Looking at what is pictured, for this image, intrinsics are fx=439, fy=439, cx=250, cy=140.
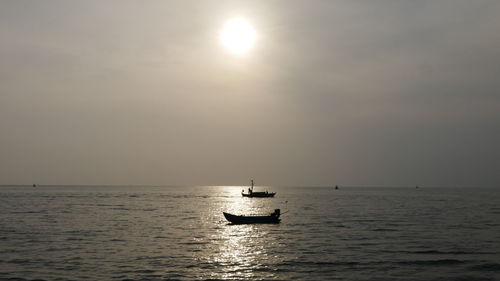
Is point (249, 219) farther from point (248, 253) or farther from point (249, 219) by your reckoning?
point (248, 253)

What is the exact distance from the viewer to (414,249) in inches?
1706

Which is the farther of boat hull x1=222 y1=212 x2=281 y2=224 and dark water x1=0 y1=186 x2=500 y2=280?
boat hull x1=222 y1=212 x2=281 y2=224

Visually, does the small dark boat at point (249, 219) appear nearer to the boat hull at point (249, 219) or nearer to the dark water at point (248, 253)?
the boat hull at point (249, 219)

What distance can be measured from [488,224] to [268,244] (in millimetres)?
41121

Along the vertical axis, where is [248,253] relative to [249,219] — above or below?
below

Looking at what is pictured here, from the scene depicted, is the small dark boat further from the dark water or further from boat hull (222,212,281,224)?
the dark water

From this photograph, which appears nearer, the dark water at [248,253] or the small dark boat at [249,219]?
the dark water at [248,253]

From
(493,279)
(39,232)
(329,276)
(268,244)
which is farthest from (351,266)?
(39,232)

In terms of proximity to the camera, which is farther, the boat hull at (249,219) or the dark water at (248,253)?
the boat hull at (249,219)

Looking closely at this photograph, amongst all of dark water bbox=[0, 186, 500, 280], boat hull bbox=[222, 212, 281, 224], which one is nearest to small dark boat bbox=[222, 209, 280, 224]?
boat hull bbox=[222, 212, 281, 224]

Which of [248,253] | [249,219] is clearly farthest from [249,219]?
[248,253]

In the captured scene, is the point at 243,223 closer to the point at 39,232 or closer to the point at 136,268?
the point at 39,232

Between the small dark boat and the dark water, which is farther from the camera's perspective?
the small dark boat

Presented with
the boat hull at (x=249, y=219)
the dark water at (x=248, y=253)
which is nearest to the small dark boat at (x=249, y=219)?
the boat hull at (x=249, y=219)
